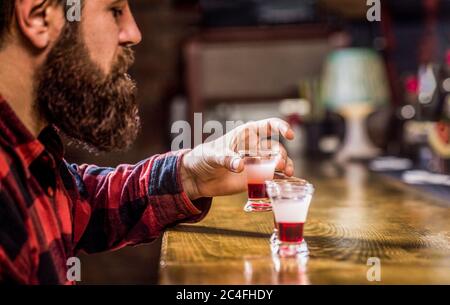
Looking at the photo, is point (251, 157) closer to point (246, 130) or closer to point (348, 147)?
point (246, 130)

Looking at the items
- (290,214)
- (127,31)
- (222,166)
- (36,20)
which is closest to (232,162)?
(222,166)

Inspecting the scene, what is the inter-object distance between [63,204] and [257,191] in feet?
1.39

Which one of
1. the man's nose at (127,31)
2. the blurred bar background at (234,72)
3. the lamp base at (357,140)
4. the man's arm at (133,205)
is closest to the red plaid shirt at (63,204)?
the man's arm at (133,205)

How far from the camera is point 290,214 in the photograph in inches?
41.8

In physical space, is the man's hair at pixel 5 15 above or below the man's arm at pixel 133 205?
above

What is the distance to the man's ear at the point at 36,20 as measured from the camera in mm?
1097

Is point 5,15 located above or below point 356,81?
above

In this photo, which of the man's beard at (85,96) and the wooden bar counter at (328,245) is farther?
the man's beard at (85,96)

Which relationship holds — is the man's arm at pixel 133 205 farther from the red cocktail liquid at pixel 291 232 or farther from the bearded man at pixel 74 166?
the red cocktail liquid at pixel 291 232

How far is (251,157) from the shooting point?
1.33 meters

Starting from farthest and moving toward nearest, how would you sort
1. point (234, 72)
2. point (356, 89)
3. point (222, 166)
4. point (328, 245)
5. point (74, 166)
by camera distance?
point (234, 72) < point (356, 89) < point (74, 166) < point (222, 166) < point (328, 245)

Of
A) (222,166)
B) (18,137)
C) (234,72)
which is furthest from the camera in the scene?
(234,72)

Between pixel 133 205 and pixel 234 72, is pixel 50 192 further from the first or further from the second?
pixel 234 72
